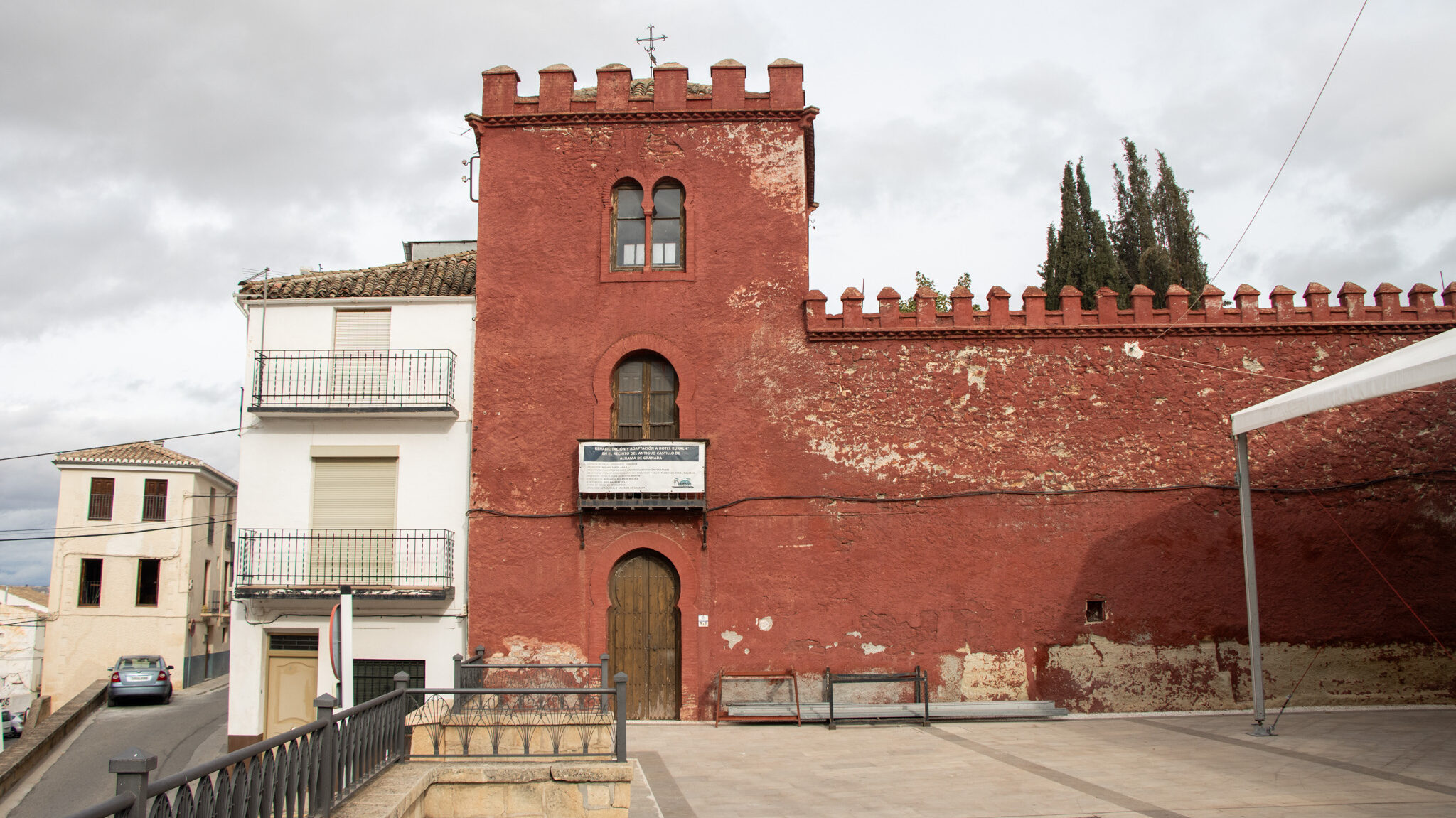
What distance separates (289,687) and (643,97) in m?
10.7

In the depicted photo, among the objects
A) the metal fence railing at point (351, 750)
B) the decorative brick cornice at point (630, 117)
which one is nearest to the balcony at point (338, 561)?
the metal fence railing at point (351, 750)

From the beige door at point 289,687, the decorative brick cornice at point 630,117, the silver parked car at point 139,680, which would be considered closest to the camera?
the beige door at point 289,687

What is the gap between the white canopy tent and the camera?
368 inches

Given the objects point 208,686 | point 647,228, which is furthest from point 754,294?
point 208,686

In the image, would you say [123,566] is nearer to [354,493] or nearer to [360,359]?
[354,493]

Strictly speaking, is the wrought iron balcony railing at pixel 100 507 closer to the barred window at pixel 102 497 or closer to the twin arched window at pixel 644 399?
the barred window at pixel 102 497

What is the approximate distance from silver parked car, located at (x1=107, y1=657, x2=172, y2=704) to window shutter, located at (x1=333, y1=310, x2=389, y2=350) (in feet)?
53.0

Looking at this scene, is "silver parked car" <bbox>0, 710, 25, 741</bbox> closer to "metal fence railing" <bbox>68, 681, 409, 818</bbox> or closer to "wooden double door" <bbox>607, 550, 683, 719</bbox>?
"wooden double door" <bbox>607, 550, 683, 719</bbox>

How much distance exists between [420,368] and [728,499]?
5.21m

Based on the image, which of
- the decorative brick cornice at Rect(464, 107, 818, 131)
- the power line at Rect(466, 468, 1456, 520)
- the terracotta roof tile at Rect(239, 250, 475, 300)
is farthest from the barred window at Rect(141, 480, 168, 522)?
the power line at Rect(466, 468, 1456, 520)

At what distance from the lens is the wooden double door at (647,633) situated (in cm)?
1377

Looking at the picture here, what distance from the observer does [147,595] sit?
31.2m

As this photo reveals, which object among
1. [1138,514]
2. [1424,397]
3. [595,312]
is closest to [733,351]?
[595,312]

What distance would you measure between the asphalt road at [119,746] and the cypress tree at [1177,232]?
30.0 m
